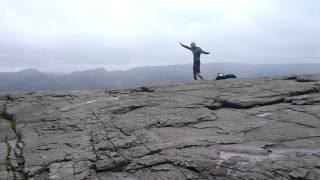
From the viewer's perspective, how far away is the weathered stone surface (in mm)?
14508

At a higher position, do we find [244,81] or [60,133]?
[244,81]

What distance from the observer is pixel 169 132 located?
17688 millimetres

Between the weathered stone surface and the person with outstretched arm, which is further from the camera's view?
the person with outstretched arm

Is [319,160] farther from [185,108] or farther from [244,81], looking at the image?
[244,81]

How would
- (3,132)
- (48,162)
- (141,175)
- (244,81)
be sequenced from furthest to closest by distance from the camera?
(244,81), (3,132), (48,162), (141,175)

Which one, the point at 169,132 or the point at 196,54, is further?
the point at 196,54

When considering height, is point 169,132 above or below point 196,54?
below

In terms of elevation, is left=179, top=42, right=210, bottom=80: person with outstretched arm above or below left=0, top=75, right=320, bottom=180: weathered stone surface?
above

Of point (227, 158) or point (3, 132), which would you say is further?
point (3, 132)

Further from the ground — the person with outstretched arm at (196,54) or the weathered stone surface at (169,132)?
the person with outstretched arm at (196,54)

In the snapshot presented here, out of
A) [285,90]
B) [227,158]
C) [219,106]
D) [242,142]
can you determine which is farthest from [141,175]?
[285,90]

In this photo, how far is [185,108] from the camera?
20484mm

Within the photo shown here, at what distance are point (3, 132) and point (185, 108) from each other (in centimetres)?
877

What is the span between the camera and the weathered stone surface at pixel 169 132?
14508 millimetres
